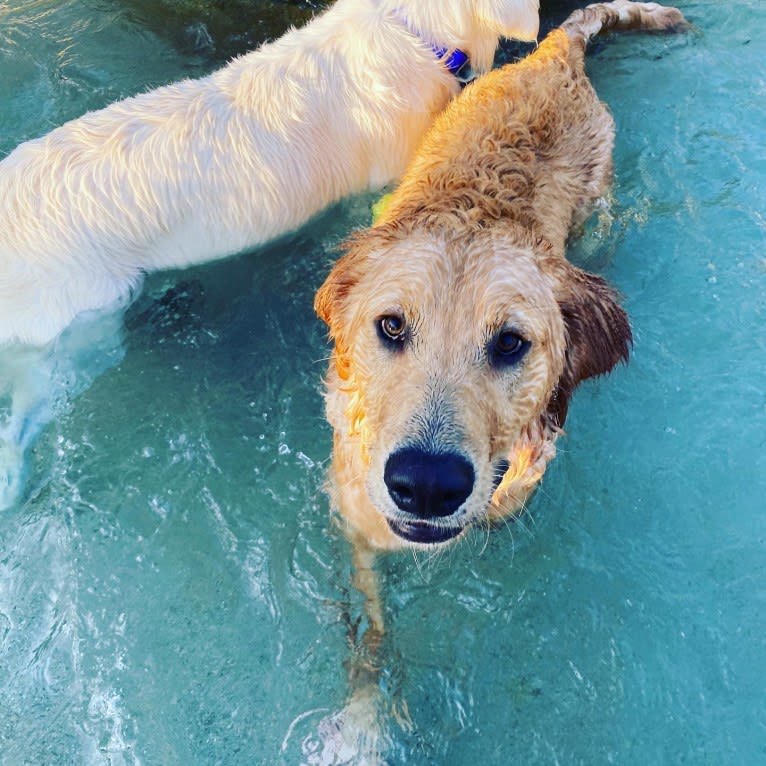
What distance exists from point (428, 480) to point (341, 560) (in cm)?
141

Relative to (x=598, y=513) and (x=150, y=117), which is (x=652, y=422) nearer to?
(x=598, y=513)

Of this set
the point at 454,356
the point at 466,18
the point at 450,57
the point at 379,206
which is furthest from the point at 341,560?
the point at 466,18

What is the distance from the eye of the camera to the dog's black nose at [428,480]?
203 cm

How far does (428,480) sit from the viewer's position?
6.65ft

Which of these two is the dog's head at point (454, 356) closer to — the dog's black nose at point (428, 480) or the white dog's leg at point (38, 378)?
the dog's black nose at point (428, 480)

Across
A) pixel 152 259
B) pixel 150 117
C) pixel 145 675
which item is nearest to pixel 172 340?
pixel 152 259

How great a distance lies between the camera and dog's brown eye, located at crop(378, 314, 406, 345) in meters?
2.27

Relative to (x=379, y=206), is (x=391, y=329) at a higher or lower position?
higher

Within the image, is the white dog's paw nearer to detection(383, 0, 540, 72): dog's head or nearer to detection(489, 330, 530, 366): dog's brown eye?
detection(489, 330, 530, 366): dog's brown eye

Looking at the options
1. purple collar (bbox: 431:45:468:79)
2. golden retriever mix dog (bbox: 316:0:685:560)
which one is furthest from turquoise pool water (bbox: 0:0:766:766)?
purple collar (bbox: 431:45:468:79)

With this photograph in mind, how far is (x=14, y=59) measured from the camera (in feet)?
17.6

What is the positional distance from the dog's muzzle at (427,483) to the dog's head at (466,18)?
295 centimetres

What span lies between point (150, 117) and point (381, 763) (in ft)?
10.8

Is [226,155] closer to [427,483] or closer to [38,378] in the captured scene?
[38,378]
